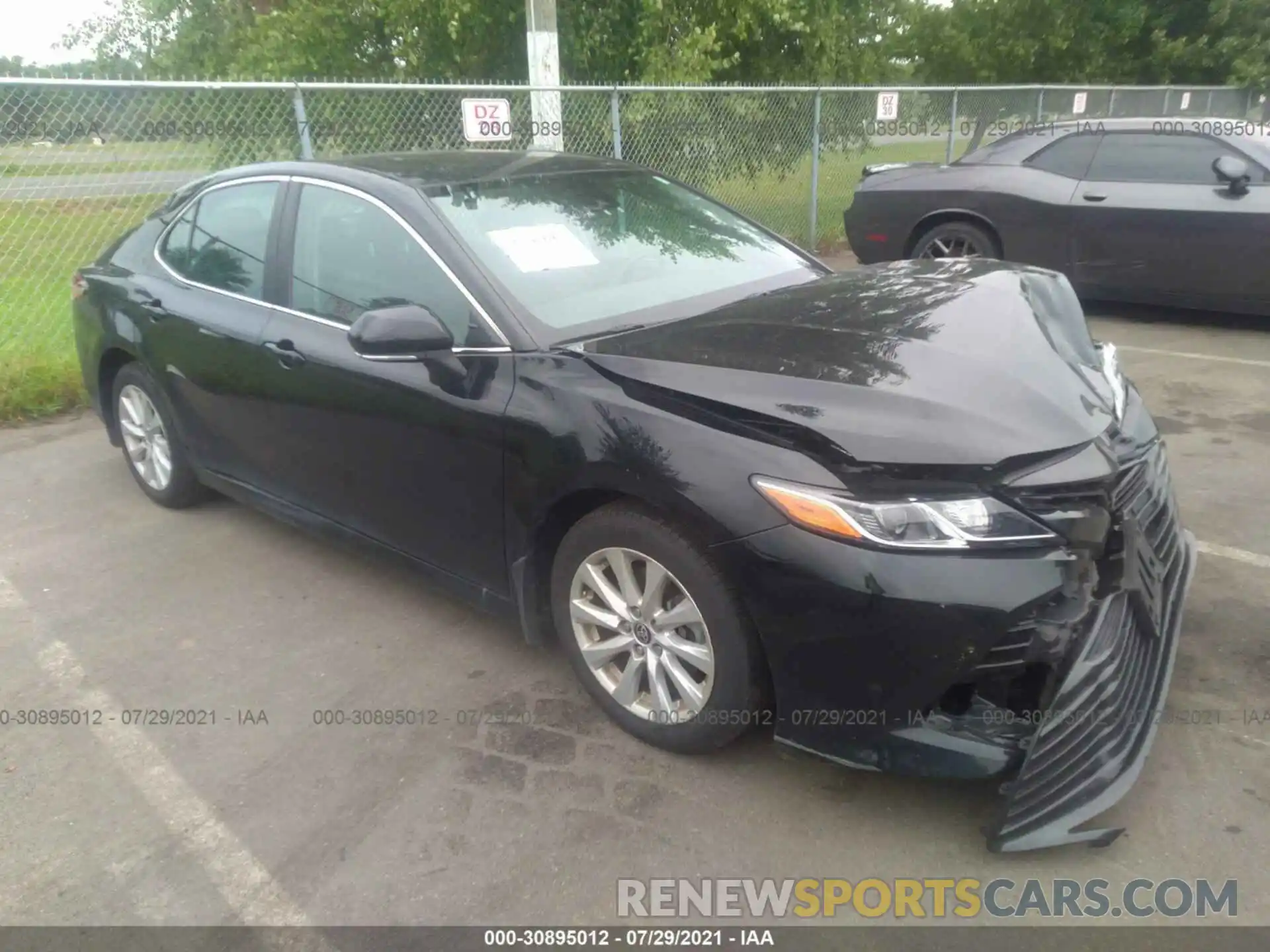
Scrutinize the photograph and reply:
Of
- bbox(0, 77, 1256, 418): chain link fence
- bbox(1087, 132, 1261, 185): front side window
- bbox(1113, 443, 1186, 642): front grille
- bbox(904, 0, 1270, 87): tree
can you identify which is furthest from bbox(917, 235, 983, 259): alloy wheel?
bbox(904, 0, 1270, 87): tree

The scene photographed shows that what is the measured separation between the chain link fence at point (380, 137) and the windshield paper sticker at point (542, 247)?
405 centimetres

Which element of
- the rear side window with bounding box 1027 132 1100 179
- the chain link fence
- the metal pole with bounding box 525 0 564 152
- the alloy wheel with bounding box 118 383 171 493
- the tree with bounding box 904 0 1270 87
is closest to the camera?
the alloy wheel with bounding box 118 383 171 493

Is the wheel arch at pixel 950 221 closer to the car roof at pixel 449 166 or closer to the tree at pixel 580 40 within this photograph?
the tree at pixel 580 40

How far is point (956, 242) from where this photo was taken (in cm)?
841

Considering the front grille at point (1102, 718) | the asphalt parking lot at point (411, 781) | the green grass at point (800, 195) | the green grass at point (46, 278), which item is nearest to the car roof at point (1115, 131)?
the green grass at point (800, 195)

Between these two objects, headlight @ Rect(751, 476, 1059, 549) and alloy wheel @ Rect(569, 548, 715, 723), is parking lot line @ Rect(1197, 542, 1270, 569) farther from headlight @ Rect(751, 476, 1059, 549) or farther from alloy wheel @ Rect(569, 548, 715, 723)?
alloy wheel @ Rect(569, 548, 715, 723)

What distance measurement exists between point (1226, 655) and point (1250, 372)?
12.9ft

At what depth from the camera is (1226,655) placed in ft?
10.6

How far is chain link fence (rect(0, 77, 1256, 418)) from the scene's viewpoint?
21.4ft

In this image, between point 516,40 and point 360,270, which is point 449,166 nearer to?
point 360,270

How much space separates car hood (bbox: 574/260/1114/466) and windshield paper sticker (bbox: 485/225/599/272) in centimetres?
42

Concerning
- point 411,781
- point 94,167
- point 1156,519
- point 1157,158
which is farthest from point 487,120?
point 1156,519

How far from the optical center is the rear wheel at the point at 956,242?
8258mm

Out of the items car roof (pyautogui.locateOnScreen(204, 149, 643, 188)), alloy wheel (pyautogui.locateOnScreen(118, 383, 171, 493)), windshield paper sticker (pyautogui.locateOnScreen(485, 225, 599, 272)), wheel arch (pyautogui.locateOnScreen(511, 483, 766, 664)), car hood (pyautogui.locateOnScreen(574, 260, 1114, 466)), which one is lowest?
alloy wheel (pyautogui.locateOnScreen(118, 383, 171, 493))
